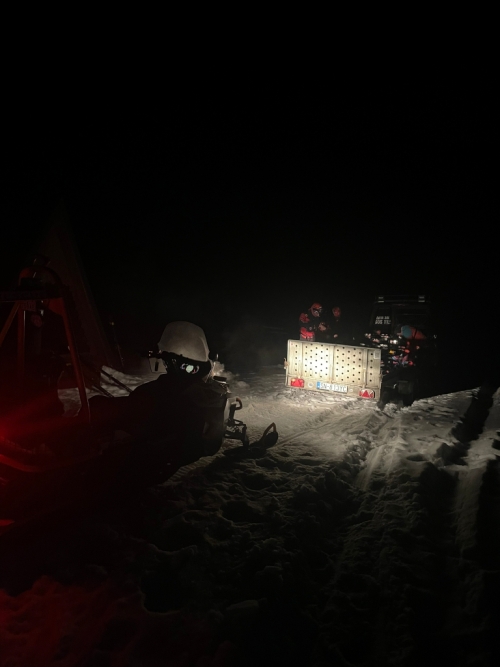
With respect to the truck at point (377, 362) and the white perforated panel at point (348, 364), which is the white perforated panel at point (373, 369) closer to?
the truck at point (377, 362)

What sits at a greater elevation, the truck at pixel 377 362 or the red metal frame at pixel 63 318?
the red metal frame at pixel 63 318

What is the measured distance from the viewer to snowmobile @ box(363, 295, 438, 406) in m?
10.6

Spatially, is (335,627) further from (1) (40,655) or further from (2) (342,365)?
(2) (342,365)

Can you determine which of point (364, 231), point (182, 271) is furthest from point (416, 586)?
point (364, 231)

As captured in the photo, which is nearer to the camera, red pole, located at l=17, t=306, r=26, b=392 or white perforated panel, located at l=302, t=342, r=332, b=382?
red pole, located at l=17, t=306, r=26, b=392

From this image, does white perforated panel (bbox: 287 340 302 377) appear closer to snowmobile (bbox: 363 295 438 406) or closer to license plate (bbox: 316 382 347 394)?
license plate (bbox: 316 382 347 394)

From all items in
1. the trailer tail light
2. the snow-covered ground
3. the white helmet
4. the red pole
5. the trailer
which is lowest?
the snow-covered ground

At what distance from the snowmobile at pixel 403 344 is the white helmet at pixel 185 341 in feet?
16.4

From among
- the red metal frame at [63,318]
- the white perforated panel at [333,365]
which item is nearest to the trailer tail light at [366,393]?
the white perforated panel at [333,365]

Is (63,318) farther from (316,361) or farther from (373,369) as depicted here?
(373,369)

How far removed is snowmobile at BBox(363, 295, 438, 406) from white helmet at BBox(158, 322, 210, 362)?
5006 millimetres

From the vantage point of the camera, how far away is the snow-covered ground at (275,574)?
9.36 ft

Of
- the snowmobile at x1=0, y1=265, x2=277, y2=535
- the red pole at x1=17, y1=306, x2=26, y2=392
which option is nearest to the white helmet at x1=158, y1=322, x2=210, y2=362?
the snowmobile at x1=0, y1=265, x2=277, y2=535

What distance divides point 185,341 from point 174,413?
4446mm
